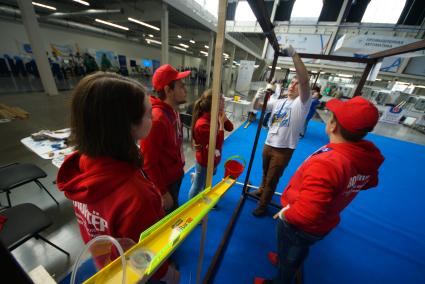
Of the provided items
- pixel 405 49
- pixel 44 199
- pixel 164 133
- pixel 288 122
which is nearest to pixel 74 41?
pixel 44 199

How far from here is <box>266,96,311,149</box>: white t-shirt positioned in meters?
1.86

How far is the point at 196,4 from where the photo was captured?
32.8 feet

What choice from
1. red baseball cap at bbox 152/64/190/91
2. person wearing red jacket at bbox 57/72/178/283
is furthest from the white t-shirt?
person wearing red jacket at bbox 57/72/178/283

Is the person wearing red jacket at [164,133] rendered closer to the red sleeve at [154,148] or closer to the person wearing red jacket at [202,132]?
the red sleeve at [154,148]

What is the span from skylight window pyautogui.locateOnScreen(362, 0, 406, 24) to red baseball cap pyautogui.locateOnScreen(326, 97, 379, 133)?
459 inches

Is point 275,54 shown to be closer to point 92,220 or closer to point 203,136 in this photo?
point 203,136

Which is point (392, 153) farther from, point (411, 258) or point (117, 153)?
point (117, 153)

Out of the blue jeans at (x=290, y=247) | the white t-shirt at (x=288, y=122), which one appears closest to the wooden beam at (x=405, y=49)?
the white t-shirt at (x=288, y=122)

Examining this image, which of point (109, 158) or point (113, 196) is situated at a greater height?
point (109, 158)

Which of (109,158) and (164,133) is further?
(164,133)

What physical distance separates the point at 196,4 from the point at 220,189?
12346 millimetres

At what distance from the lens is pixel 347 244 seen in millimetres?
2146

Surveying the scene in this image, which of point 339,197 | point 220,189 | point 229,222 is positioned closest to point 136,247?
point 220,189

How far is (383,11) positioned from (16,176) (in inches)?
A: 555
